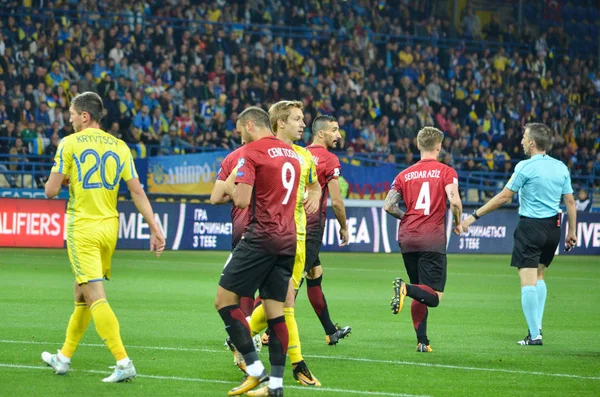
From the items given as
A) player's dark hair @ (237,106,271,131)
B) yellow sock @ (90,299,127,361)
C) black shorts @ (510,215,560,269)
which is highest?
player's dark hair @ (237,106,271,131)

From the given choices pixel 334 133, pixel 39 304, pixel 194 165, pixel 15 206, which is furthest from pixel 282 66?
pixel 334 133

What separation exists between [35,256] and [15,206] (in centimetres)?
149

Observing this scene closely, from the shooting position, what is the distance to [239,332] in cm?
770

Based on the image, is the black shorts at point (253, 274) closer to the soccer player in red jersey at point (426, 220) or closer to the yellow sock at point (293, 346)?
the yellow sock at point (293, 346)

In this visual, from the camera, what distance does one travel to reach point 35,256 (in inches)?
885

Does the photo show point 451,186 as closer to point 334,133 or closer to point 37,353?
point 334,133

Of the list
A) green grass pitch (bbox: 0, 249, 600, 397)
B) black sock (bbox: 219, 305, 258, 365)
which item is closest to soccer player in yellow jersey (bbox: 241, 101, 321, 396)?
green grass pitch (bbox: 0, 249, 600, 397)

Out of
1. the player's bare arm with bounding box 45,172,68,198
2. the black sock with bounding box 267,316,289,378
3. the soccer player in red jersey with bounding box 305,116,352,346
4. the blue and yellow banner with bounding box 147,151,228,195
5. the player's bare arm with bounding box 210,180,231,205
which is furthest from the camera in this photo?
the blue and yellow banner with bounding box 147,151,228,195

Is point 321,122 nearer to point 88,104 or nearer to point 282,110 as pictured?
point 282,110

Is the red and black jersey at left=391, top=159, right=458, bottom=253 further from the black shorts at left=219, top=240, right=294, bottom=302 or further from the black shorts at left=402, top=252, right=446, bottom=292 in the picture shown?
the black shorts at left=219, top=240, right=294, bottom=302

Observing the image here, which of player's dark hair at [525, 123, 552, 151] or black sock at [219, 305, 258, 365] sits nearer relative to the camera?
black sock at [219, 305, 258, 365]

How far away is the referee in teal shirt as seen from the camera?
11.2 metres

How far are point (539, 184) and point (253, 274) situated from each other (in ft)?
14.9

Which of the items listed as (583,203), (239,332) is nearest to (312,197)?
(239,332)
